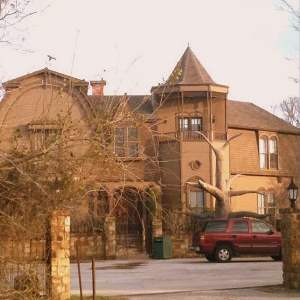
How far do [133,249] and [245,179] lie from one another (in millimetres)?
9355

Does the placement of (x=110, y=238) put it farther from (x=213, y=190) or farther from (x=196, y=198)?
(x=196, y=198)

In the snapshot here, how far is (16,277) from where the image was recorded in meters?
12.1

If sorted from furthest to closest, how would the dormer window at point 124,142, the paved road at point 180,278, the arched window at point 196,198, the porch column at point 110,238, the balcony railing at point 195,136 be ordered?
the arched window at point 196,198
the balcony railing at point 195,136
the porch column at point 110,238
the paved road at point 180,278
the dormer window at point 124,142

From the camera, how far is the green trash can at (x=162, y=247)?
32625 mm

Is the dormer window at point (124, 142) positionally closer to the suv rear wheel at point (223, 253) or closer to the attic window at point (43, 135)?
the attic window at point (43, 135)

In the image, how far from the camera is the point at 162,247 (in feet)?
107

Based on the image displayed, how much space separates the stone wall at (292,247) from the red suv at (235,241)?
10336 millimetres

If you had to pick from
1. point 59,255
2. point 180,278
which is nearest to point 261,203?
point 180,278

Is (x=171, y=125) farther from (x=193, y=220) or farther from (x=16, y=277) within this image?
(x=16, y=277)

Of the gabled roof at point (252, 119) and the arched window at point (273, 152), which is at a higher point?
the gabled roof at point (252, 119)

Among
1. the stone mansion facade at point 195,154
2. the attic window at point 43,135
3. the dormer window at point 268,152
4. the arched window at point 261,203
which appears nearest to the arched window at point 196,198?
the stone mansion facade at point 195,154

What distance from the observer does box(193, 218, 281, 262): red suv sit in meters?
27.3

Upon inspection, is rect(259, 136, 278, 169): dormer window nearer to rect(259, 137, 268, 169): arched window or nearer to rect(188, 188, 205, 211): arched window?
rect(259, 137, 268, 169): arched window

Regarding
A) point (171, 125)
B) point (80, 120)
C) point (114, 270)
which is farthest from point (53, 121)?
point (171, 125)
